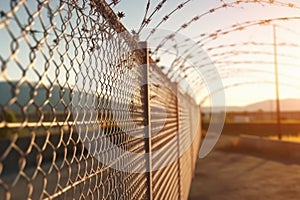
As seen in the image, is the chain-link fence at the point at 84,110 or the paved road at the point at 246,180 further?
the paved road at the point at 246,180

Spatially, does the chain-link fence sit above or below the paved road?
above

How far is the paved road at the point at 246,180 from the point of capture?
812 cm

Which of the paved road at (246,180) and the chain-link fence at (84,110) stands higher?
the chain-link fence at (84,110)

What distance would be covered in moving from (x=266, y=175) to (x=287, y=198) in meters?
3.36

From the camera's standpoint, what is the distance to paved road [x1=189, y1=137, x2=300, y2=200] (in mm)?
8117

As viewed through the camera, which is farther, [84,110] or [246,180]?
[246,180]

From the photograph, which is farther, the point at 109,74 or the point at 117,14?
the point at 117,14

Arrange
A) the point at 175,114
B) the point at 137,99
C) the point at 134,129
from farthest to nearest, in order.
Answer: the point at 175,114
the point at 137,99
the point at 134,129

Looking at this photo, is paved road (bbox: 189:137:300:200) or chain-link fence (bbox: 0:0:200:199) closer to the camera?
chain-link fence (bbox: 0:0:200:199)

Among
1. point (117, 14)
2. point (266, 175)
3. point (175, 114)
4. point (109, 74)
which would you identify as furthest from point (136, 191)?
point (266, 175)

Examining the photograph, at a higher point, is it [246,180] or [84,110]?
[84,110]

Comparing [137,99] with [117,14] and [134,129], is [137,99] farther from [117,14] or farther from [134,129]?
[117,14]

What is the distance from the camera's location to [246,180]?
33.1ft

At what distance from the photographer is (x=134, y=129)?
2805 millimetres
